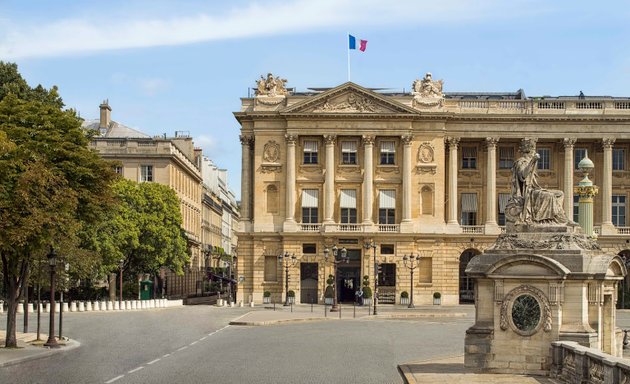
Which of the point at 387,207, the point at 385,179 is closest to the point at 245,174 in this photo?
the point at 385,179

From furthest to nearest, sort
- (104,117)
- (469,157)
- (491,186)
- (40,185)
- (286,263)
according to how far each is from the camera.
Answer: (104,117)
(469,157)
(491,186)
(286,263)
(40,185)

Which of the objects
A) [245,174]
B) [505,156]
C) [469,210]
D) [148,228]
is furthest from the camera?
[505,156]

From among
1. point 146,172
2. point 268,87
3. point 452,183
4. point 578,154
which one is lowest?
point 452,183

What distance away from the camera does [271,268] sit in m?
101

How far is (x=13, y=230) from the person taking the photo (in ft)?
125

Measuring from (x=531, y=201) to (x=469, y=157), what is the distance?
247ft

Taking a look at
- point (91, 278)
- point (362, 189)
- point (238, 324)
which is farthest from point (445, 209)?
point (238, 324)

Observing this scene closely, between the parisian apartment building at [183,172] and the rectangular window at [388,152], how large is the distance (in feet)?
79.2

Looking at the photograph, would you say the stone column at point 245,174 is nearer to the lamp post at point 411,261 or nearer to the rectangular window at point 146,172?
the lamp post at point 411,261

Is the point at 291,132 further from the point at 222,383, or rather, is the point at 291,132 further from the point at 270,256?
the point at 222,383

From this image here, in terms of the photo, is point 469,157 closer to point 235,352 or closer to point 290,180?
point 290,180

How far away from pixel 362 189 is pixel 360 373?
69.4m

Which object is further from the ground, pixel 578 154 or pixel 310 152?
pixel 578 154

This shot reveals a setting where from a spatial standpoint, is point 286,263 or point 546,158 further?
point 546,158
